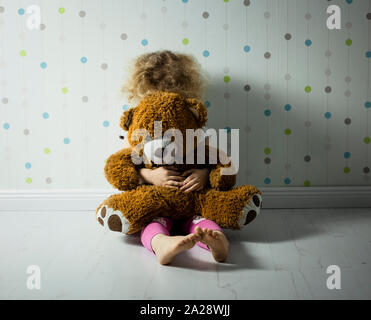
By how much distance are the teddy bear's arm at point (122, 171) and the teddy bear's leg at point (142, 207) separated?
4 cm

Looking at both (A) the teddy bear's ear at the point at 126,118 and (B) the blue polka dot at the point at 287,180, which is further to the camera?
(B) the blue polka dot at the point at 287,180

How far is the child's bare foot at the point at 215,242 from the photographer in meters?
1.07

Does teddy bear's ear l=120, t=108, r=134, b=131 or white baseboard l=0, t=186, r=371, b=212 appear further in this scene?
→ white baseboard l=0, t=186, r=371, b=212

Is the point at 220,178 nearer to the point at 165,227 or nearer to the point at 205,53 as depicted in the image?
the point at 165,227

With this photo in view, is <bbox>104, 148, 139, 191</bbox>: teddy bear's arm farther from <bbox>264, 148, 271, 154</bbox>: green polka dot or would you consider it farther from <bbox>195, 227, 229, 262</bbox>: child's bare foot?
<bbox>264, 148, 271, 154</bbox>: green polka dot

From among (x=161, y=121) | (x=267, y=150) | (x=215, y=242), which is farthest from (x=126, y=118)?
(x=267, y=150)

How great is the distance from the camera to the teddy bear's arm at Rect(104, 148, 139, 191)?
1.38 metres

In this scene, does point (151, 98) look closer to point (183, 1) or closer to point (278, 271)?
point (183, 1)

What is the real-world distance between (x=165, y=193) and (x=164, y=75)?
1.51ft

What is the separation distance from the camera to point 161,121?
134 cm

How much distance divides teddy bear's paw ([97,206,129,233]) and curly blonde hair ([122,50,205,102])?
1.51ft

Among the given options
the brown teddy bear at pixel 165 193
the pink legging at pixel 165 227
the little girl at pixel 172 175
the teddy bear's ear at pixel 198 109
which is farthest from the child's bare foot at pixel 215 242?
the teddy bear's ear at pixel 198 109

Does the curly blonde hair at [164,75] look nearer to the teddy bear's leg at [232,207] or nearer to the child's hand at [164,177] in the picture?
the child's hand at [164,177]

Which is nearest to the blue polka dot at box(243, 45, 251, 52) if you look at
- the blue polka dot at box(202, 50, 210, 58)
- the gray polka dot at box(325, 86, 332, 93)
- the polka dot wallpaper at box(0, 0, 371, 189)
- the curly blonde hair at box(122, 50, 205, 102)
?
the polka dot wallpaper at box(0, 0, 371, 189)
